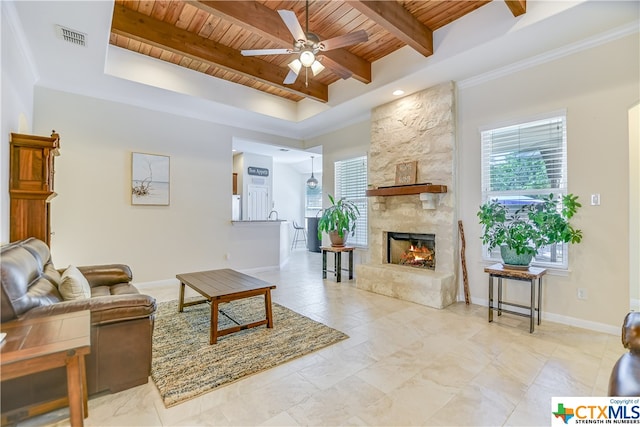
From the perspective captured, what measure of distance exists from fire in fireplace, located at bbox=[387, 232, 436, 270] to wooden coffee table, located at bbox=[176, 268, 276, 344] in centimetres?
262

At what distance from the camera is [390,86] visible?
14.1ft

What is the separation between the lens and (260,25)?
122 inches

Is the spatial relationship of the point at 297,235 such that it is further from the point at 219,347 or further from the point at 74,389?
the point at 74,389

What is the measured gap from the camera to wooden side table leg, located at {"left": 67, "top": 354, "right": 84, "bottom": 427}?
1.47 metres

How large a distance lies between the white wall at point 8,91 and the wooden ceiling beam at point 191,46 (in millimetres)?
837

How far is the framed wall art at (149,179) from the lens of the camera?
478cm

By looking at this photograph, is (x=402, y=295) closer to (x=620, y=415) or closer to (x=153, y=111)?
(x=620, y=415)

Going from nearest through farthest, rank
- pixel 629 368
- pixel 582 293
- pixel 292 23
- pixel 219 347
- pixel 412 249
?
pixel 629 368 < pixel 292 23 < pixel 219 347 < pixel 582 293 < pixel 412 249

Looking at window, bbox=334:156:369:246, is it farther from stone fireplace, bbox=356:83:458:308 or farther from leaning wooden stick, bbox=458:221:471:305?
leaning wooden stick, bbox=458:221:471:305

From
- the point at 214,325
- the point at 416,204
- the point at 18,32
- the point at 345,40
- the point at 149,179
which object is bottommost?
the point at 214,325

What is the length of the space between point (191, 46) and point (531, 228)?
454 cm

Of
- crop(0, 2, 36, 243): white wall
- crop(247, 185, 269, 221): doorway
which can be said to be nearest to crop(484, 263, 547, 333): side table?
crop(0, 2, 36, 243): white wall

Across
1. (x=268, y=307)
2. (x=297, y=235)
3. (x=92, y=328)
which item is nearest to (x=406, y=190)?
(x=268, y=307)

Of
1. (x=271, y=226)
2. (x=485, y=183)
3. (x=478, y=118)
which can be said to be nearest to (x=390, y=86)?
(x=478, y=118)
